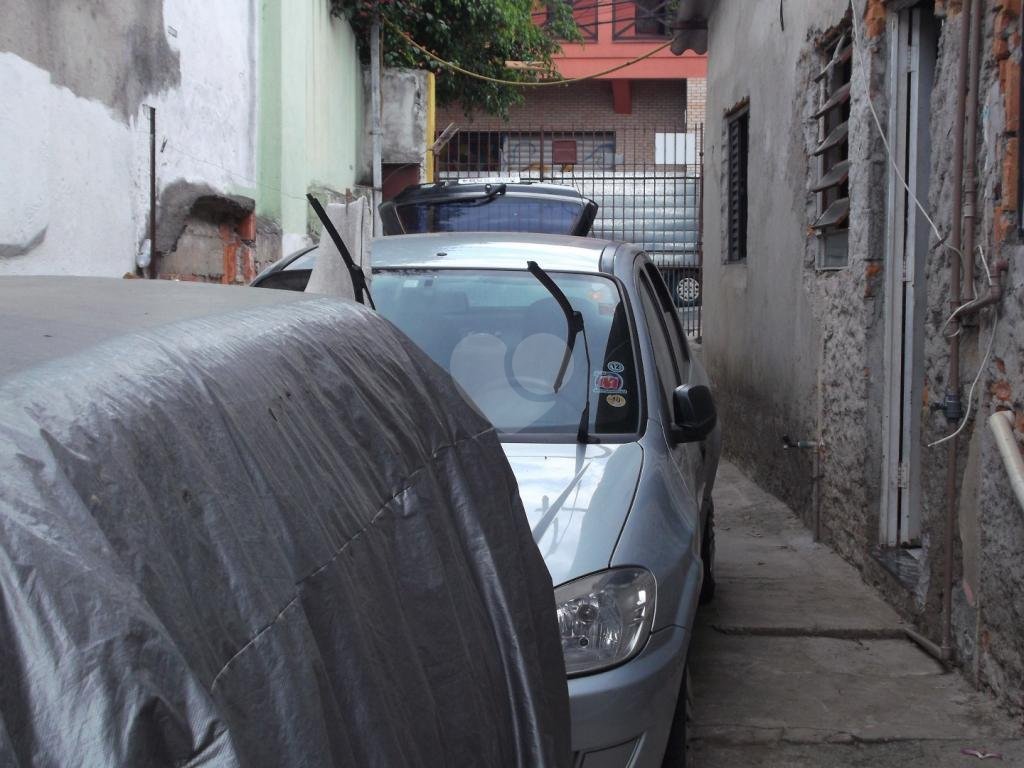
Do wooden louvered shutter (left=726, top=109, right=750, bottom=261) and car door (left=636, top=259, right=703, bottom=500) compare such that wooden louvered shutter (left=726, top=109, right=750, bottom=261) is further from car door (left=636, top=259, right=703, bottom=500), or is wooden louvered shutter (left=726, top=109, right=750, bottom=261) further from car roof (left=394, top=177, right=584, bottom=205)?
car door (left=636, top=259, right=703, bottom=500)

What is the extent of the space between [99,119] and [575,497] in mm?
4555

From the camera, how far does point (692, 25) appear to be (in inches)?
473

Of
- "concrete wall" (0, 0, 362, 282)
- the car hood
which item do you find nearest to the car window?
the car hood

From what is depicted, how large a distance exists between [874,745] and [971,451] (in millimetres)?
1168

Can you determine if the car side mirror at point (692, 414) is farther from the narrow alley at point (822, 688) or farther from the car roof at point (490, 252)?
the narrow alley at point (822, 688)

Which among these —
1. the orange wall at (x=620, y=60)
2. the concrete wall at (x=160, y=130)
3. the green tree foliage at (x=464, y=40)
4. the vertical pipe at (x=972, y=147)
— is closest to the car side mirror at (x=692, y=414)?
the vertical pipe at (x=972, y=147)

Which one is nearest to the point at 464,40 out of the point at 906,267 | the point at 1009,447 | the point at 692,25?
the point at 692,25

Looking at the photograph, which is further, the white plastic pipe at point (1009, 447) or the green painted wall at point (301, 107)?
the green painted wall at point (301, 107)

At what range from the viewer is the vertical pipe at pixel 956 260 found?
450 cm

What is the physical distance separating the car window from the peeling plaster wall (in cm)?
307

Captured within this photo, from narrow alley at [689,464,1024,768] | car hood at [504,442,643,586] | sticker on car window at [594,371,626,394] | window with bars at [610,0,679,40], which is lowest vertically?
narrow alley at [689,464,1024,768]

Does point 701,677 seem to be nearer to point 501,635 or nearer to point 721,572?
point 721,572

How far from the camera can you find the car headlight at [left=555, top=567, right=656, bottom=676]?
309cm

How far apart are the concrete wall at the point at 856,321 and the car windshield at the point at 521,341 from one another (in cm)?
134
